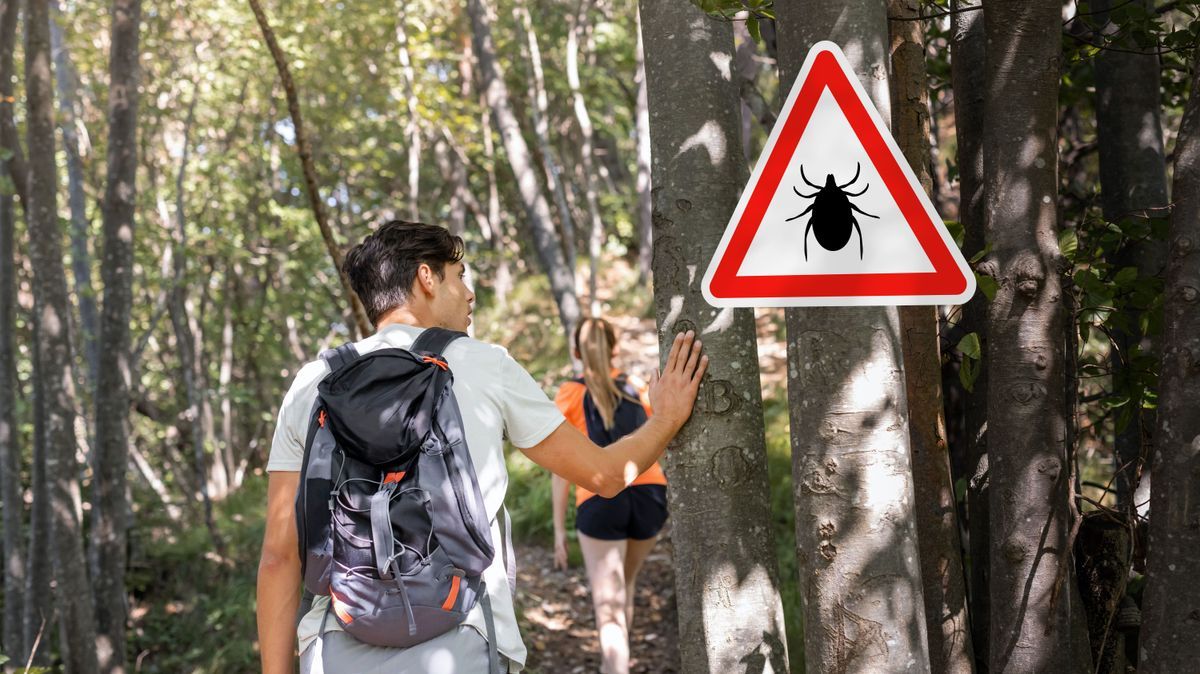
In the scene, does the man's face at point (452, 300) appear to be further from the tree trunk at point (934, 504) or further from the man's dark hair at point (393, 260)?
the tree trunk at point (934, 504)

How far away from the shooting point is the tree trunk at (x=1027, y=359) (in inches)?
114

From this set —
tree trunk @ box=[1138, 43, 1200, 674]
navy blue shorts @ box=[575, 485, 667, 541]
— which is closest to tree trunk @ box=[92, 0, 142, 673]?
navy blue shorts @ box=[575, 485, 667, 541]

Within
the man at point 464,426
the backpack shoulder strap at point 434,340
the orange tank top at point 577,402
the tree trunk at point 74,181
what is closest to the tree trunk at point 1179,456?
the man at point 464,426

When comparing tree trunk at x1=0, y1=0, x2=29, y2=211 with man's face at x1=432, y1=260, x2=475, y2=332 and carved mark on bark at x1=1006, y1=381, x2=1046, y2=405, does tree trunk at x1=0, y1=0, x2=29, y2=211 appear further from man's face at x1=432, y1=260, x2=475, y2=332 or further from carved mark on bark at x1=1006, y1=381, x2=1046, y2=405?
carved mark on bark at x1=1006, y1=381, x2=1046, y2=405

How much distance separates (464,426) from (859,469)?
0.93 m

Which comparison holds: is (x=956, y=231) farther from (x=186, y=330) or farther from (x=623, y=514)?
(x=186, y=330)

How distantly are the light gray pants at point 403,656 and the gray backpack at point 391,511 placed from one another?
0.04 meters

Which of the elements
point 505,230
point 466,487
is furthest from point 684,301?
point 505,230

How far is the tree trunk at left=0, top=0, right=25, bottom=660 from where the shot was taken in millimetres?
8086

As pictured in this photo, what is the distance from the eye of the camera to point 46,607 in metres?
8.67

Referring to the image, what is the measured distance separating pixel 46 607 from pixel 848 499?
28.0 feet

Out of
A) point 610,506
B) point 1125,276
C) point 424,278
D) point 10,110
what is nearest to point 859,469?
point 424,278

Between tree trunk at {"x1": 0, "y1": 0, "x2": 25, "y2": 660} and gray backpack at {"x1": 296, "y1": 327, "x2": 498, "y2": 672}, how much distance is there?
7.25 meters

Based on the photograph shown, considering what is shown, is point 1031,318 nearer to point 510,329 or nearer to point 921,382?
point 921,382
